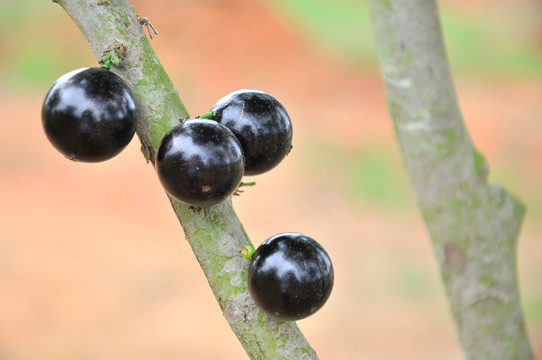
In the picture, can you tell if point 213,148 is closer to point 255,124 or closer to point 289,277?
point 255,124

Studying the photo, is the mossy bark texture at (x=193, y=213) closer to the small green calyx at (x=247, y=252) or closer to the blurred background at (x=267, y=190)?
the small green calyx at (x=247, y=252)

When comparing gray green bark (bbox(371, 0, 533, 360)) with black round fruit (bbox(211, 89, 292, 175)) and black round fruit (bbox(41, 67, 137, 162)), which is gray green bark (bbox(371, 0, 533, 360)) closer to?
black round fruit (bbox(211, 89, 292, 175))

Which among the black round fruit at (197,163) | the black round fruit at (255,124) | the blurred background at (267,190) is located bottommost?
the black round fruit at (197,163)

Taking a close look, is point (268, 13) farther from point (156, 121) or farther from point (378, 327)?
point (156, 121)

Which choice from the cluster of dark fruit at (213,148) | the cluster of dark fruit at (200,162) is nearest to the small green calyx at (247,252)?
the cluster of dark fruit at (213,148)

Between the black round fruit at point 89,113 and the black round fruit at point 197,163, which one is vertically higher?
the black round fruit at point 89,113

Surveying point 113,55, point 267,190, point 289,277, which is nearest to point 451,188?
point 289,277
